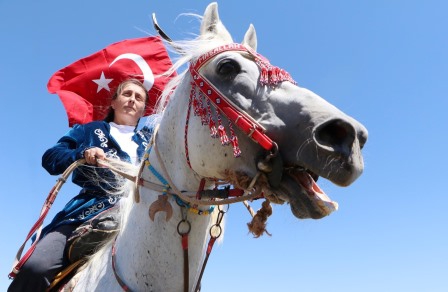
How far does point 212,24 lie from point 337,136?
171 centimetres

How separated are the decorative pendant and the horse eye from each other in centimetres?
98

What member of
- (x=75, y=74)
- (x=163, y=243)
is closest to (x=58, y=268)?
(x=163, y=243)

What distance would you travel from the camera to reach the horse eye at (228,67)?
9.91ft

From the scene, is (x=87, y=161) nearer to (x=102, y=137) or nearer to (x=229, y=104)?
(x=102, y=137)

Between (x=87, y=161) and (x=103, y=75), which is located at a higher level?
(x=103, y=75)

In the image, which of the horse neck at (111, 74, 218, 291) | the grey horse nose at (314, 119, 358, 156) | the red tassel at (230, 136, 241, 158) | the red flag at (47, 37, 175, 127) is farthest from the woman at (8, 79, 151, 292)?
the grey horse nose at (314, 119, 358, 156)

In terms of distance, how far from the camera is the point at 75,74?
237 inches

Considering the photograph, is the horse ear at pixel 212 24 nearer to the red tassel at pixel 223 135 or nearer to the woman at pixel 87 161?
the red tassel at pixel 223 135

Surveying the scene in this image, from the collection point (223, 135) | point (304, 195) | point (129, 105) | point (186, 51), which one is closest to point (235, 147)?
point (223, 135)

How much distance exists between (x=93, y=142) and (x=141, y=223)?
5.31ft

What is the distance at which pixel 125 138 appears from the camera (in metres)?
4.84

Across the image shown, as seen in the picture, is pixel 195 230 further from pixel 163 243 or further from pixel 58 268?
pixel 58 268

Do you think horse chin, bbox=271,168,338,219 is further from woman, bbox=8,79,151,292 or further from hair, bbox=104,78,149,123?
hair, bbox=104,78,149,123

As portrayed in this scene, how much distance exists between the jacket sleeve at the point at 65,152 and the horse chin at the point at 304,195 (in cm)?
215
